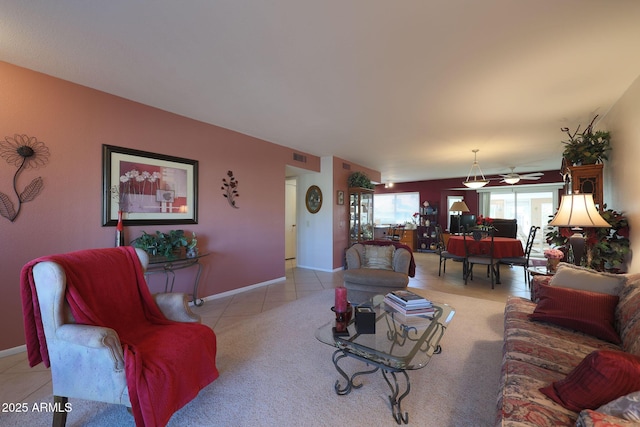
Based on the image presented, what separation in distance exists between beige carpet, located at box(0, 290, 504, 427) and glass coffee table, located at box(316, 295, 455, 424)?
0.27ft

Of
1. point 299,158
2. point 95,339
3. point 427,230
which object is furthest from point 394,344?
point 427,230

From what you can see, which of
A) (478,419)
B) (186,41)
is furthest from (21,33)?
(478,419)

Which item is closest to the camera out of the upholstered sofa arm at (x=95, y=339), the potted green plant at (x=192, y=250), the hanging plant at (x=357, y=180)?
the upholstered sofa arm at (x=95, y=339)

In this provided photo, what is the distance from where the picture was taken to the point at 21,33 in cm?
189

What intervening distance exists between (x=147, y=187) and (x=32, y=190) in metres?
0.94

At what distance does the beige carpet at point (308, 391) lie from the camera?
1574mm

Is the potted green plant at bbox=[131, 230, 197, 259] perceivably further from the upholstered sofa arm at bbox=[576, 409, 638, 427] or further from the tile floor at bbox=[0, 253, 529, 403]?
the upholstered sofa arm at bbox=[576, 409, 638, 427]

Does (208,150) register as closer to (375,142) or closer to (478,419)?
(375,142)

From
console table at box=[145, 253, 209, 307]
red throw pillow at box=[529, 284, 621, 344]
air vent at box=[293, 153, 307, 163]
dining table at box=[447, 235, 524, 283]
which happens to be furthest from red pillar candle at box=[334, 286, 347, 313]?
dining table at box=[447, 235, 524, 283]

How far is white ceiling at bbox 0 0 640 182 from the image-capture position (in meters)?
1.68

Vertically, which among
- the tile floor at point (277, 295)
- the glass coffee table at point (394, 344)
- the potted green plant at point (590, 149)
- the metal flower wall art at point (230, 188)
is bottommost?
the tile floor at point (277, 295)

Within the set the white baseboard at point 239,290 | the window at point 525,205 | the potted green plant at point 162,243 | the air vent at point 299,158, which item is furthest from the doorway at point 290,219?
the window at point 525,205

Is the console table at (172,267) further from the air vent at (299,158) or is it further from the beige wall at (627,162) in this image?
the beige wall at (627,162)

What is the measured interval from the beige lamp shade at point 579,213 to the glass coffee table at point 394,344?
135 centimetres
